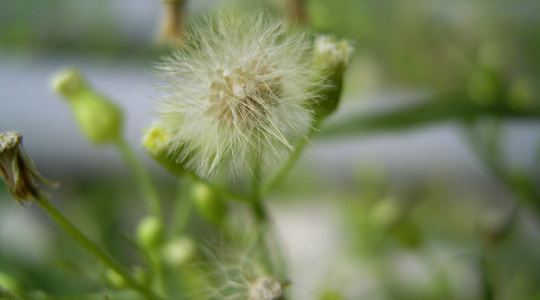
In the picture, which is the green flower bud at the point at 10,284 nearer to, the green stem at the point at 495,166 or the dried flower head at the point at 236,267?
the dried flower head at the point at 236,267

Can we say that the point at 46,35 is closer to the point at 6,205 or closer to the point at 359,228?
the point at 6,205

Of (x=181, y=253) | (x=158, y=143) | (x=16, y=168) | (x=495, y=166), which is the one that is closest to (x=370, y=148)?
(x=495, y=166)

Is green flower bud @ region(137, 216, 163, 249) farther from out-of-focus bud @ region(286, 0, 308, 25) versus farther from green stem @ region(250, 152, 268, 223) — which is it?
out-of-focus bud @ region(286, 0, 308, 25)

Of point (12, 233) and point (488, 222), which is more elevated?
point (12, 233)

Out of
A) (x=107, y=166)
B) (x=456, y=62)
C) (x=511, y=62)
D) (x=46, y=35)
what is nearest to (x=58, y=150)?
(x=107, y=166)

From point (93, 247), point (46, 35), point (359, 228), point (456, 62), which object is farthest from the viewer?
point (46, 35)

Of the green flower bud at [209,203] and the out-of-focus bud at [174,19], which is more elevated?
the out-of-focus bud at [174,19]

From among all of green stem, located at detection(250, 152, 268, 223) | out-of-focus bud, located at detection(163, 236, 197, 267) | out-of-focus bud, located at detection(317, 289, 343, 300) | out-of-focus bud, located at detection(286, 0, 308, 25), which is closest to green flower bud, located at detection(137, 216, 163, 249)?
out-of-focus bud, located at detection(163, 236, 197, 267)

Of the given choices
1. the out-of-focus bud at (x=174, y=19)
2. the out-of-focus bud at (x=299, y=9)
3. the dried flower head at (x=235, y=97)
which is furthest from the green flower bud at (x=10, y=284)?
the out-of-focus bud at (x=299, y=9)
